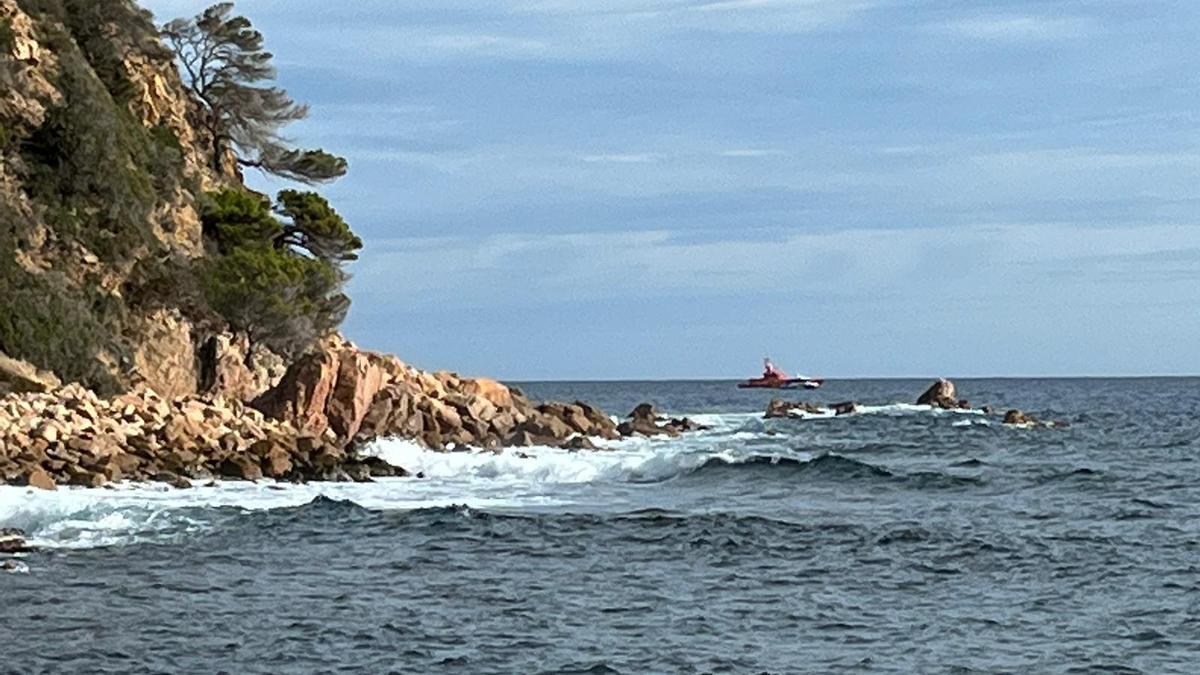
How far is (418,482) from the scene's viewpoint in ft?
109

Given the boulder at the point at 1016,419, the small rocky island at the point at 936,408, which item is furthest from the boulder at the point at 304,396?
the boulder at the point at 1016,419

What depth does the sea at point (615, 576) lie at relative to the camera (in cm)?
1462

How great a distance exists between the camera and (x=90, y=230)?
43.0m

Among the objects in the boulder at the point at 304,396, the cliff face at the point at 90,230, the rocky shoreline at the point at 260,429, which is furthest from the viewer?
the cliff face at the point at 90,230

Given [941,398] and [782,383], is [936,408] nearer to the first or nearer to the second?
[941,398]

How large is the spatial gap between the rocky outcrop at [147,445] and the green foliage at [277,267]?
31.7 feet

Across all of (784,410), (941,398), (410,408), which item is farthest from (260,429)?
(941,398)

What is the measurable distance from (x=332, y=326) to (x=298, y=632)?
38.1 m

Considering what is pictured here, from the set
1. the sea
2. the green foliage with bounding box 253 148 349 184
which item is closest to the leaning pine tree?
the green foliage with bounding box 253 148 349 184

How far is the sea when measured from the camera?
14625 mm

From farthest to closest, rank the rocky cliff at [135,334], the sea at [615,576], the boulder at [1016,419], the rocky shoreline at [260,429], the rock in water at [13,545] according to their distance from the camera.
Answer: the boulder at [1016,419] < the rocky cliff at [135,334] < the rocky shoreline at [260,429] < the rock in water at [13,545] < the sea at [615,576]

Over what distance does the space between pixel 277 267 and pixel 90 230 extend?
22.7 ft

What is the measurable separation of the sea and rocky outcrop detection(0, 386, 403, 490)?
1261 mm

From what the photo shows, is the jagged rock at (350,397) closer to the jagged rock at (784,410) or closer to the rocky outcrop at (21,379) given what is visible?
the rocky outcrop at (21,379)
